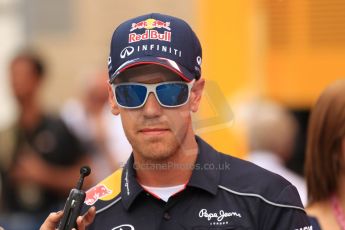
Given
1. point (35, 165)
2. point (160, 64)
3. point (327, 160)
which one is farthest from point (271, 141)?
point (160, 64)

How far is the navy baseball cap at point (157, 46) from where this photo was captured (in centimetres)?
431

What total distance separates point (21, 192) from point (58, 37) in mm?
6050

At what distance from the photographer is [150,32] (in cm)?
437

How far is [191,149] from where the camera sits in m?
4.51

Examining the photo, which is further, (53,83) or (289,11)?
(53,83)

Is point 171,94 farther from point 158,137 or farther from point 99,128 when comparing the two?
point 99,128

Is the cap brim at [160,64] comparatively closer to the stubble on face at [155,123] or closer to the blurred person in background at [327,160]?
the stubble on face at [155,123]

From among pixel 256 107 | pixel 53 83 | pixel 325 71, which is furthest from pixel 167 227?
pixel 53 83

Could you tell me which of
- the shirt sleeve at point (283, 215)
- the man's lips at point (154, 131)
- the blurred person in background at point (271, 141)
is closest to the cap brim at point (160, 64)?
the man's lips at point (154, 131)

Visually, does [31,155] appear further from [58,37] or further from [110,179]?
[58,37]

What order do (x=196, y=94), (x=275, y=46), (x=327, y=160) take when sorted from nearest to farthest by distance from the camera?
(x=196, y=94) < (x=327, y=160) < (x=275, y=46)

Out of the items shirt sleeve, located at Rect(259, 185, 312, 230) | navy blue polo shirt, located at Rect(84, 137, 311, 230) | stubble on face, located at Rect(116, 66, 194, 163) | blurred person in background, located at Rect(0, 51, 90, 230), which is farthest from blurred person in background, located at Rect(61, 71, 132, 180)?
shirt sleeve, located at Rect(259, 185, 312, 230)

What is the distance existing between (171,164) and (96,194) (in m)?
0.34

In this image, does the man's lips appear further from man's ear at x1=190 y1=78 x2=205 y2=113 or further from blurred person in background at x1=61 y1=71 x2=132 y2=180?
blurred person in background at x1=61 y1=71 x2=132 y2=180
